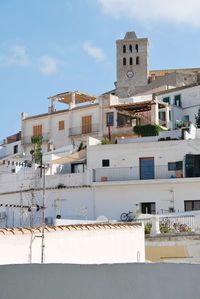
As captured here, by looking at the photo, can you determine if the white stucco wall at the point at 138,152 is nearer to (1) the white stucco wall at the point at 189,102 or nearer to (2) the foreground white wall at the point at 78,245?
(1) the white stucco wall at the point at 189,102

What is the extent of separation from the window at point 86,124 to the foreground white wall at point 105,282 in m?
46.8

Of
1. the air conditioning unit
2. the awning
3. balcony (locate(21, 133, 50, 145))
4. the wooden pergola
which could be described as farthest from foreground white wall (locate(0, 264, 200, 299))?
the wooden pergola

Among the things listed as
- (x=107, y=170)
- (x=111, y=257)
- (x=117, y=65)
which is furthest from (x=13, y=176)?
(x=117, y=65)

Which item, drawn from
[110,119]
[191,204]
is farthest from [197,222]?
[110,119]

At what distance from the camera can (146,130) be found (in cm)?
4888

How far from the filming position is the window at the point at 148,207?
1499 inches

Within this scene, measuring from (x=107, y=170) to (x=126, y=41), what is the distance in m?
66.1

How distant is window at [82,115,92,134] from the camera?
56.7 meters

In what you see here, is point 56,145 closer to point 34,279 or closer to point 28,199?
point 28,199

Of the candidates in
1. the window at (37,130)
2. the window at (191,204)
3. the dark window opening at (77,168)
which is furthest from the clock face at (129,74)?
the window at (191,204)

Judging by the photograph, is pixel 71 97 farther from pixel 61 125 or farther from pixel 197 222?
pixel 197 222

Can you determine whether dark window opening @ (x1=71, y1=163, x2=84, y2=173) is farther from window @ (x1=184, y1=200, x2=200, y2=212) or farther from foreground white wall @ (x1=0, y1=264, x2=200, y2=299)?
foreground white wall @ (x1=0, y1=264, x2=200, y2=299)

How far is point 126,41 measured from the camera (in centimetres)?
10319

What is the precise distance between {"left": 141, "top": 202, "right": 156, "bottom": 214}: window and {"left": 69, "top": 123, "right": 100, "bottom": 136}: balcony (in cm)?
1825
